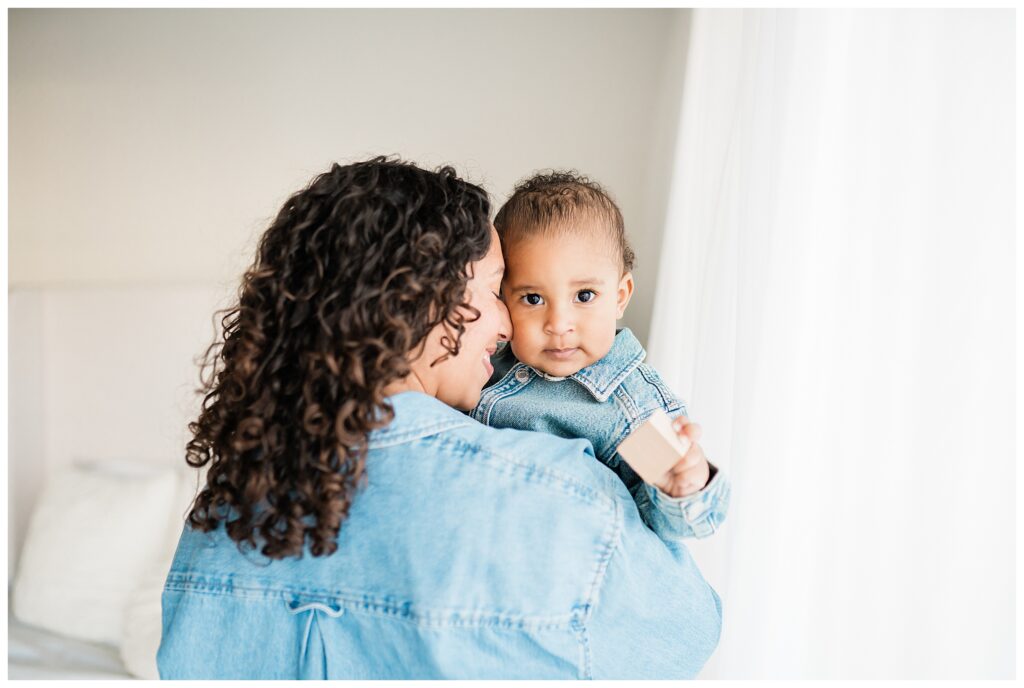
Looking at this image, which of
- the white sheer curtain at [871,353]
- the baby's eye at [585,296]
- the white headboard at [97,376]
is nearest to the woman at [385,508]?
the baby's eye at [585,296]

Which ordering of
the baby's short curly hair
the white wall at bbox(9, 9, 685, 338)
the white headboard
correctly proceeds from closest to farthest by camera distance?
the baby's short curly hair → the white wall at bbox(9, 9, 685, 338) → the white headboard

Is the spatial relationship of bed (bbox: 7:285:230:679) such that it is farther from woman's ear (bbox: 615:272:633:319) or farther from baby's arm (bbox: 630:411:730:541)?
baby's arm (bbox: 630:411:730:541)

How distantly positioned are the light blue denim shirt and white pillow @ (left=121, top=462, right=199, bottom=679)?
51.8 inches

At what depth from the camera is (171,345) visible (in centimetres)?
272

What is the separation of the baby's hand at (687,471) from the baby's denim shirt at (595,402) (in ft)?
0.31

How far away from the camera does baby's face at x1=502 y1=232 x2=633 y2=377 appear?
102 centimetres

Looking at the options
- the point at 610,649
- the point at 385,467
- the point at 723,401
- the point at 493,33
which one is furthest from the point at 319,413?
the point at 493,33

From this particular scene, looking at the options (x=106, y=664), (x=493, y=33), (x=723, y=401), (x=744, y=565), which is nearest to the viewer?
A: (x=744, y=565)

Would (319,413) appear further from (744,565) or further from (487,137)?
(487,137)

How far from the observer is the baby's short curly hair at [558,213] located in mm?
1042

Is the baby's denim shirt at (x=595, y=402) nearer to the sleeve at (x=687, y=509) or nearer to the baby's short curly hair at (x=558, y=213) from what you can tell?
the sleeve at (x=687, y=509)

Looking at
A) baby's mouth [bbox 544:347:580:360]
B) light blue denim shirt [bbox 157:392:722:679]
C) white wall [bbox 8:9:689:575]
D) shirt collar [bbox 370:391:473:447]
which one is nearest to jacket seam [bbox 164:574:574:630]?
light blue denim shirt [bbox 157:392:722:679]

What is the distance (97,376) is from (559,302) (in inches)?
90.8

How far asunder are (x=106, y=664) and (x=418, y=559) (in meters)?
1.93
